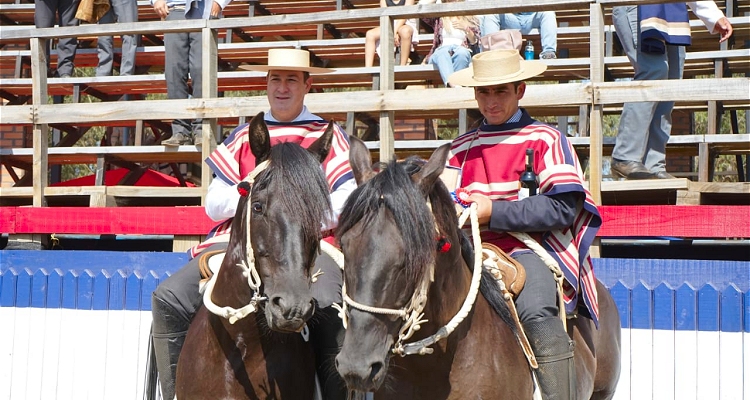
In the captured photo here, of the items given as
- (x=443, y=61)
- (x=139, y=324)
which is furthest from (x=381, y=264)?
(x=443, y=61)

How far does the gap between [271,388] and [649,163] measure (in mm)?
4701

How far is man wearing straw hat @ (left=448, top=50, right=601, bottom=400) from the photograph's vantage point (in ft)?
13.3

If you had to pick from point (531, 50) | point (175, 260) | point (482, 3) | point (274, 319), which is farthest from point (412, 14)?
point (274, 319)

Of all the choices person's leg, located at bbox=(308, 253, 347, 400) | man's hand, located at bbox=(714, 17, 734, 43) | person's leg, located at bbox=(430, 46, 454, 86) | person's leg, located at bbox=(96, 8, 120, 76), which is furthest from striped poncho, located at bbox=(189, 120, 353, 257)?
person's leg, located at bbox=(96, 8, 120, 76)

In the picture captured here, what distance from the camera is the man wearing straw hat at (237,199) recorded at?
4.41 metres

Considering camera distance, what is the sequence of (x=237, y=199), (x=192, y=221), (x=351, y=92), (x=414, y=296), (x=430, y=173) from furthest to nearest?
(x=192, y=221) < (x=351, y=92) < (x=237, y=199) < (x=430, y=173) < (x=414, y=296)

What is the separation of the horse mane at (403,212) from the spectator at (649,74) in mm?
4397

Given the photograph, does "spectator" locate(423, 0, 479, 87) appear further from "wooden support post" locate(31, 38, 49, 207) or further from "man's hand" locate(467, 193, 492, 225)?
"man's hand" locate(467, 193, 492, 225)

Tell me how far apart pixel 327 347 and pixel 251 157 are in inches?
43.8

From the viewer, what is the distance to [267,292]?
371 centimetres

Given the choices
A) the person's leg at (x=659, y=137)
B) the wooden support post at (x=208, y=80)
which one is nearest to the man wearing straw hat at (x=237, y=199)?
the wooden support post at (x=208, y=80)

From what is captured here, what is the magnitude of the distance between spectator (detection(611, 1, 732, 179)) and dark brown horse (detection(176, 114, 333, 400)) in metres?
3.92

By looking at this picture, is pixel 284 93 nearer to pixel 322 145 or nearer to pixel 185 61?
pixel 322 145

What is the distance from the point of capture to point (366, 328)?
3.13m
